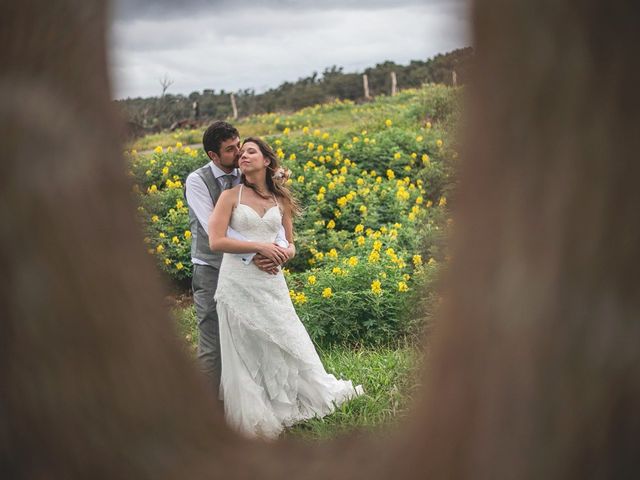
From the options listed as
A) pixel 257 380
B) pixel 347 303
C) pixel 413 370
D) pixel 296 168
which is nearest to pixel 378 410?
pixel 413 370

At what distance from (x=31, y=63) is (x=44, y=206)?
0.14 metres

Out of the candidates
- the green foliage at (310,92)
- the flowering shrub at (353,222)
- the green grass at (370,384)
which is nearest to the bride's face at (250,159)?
the flowering shrub at (353,222)

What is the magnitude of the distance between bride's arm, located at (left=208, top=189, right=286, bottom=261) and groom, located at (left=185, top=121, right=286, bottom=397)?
0.55 feet

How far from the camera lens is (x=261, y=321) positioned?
177 inches

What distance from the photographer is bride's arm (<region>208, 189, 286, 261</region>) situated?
4.29 m

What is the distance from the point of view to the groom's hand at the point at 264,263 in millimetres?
4438

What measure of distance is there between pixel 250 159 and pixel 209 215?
48cm

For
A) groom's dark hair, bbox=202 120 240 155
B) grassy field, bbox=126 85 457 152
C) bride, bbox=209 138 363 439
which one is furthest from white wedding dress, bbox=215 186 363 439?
grassy field, bbox=126 85 457 152

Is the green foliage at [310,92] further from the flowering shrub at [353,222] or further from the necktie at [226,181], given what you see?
the necktie at [226,181]

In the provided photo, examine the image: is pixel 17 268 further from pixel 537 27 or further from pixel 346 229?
pixel 346 229

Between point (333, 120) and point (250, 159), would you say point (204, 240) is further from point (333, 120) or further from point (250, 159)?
point (333, 120)

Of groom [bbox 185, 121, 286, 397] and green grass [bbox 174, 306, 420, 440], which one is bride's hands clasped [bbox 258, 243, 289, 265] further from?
green grass [bbox 174, 306, 420, 440]

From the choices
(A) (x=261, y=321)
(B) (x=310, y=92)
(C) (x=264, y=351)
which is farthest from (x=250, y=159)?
(B) (x=310, y=92)

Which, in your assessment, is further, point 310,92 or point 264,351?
point 310,92
